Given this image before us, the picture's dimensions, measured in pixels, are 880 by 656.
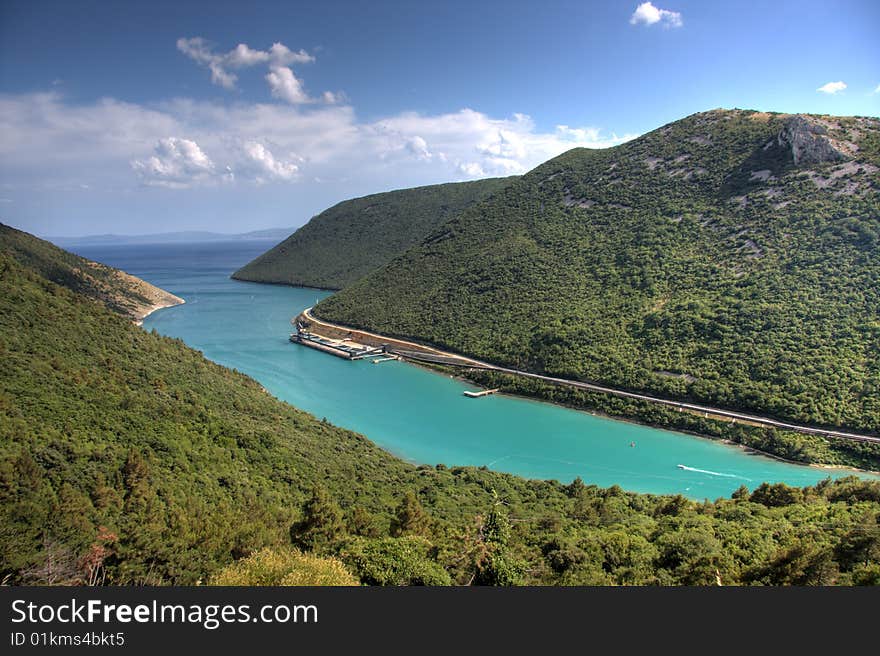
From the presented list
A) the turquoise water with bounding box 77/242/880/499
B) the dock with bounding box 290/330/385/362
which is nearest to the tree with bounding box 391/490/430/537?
the turquoise water with bounding box 77/242/880/499

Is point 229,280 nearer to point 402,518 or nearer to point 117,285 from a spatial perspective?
point 117,285

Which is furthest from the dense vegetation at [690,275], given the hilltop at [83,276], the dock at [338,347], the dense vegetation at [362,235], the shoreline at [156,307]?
the dense vegetation at [362,235]

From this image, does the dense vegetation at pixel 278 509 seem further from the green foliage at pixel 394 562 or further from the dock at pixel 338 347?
the dock at pixel 338 347

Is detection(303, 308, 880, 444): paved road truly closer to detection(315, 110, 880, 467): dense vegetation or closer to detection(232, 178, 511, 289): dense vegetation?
detection(315, 110, 880, 467): dense vegetation

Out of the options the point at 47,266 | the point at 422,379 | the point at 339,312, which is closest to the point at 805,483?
the point at 422,379

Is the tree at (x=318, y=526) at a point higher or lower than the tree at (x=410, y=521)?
higher

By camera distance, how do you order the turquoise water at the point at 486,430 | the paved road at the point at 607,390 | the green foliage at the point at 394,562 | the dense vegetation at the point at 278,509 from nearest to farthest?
the green foliage at the point at 394,562, the dense vegetation at the point at 278,509, the turquoise water at the point at 486,430, the paved road at the point at 607,390

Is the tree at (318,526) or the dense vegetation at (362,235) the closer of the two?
the tree at (318,526)
